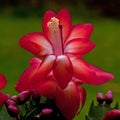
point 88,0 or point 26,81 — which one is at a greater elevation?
point 26,81

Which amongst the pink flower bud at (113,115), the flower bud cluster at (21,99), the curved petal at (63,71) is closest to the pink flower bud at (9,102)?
the flower bud cluster at (21,99)

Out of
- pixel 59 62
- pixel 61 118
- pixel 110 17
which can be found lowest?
Answer: pixel 110 17

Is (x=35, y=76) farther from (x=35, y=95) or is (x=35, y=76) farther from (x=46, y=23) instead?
(x=46, y=23)

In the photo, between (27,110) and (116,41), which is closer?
(27,110)

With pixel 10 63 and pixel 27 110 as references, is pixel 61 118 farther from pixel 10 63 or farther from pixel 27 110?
pixel 10 63

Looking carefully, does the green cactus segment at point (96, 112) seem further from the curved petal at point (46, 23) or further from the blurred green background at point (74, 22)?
the blurred green background at point (74, 22)

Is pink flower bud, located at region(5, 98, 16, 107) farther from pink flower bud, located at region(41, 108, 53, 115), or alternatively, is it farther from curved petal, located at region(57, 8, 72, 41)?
curved petal, located at region(57, 8, 72, 41)

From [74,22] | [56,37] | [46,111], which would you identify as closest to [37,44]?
[56,37]

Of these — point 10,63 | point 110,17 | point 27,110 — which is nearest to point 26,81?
point 27,110
